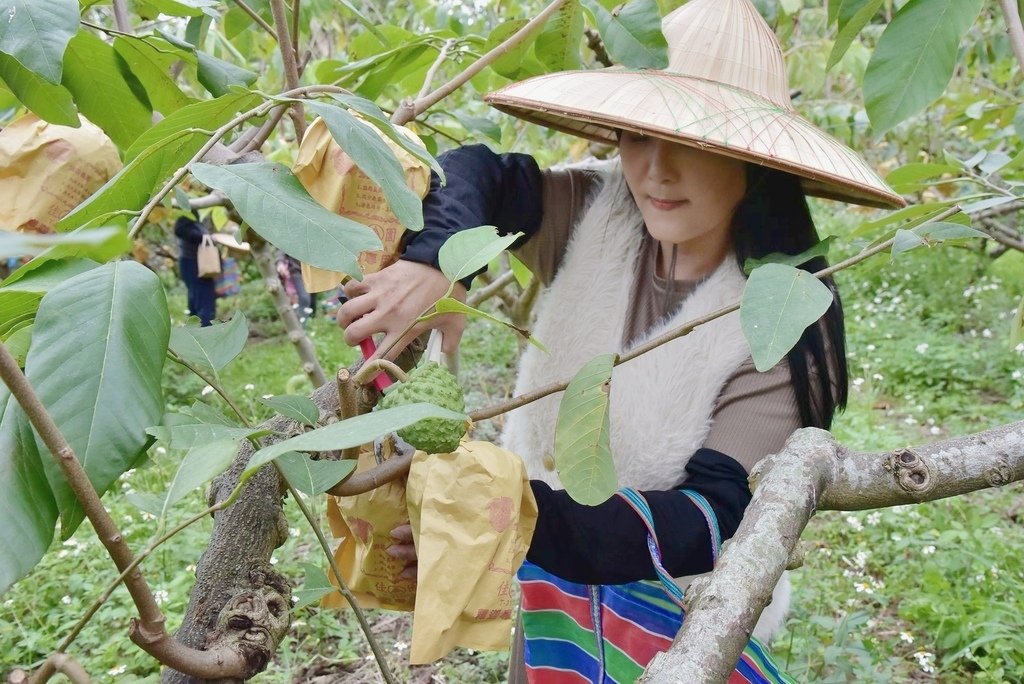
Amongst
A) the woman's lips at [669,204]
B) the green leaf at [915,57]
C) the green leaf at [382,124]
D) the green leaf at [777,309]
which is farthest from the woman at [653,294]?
the green leaf at [777,309]

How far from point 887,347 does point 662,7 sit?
10.4ft

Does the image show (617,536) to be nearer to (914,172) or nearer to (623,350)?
(623,350)

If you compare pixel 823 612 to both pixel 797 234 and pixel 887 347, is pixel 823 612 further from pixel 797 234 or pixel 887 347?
pixel 887 347

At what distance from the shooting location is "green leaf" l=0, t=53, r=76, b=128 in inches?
30.3

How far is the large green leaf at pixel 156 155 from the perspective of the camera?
64cm

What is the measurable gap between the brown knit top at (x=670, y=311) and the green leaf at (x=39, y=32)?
0.86 metres

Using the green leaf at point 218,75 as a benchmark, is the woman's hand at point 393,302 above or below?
below

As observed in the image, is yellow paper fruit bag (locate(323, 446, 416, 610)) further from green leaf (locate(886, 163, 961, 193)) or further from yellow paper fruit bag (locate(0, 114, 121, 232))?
green leaf (locate(886, 163, 961, 193))

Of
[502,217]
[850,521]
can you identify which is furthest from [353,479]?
[850,521]

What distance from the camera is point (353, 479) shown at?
0.72 meters

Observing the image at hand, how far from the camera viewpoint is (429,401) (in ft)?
2.16

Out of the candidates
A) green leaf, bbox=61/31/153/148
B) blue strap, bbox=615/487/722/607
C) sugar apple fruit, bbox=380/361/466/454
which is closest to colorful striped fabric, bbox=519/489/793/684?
blue strap, bbox=615/487/722/607

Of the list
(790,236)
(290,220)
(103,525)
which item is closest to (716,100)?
(790,236)

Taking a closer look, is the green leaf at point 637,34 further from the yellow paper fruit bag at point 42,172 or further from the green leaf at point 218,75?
the yellow paper fruit bag at point 42,172
